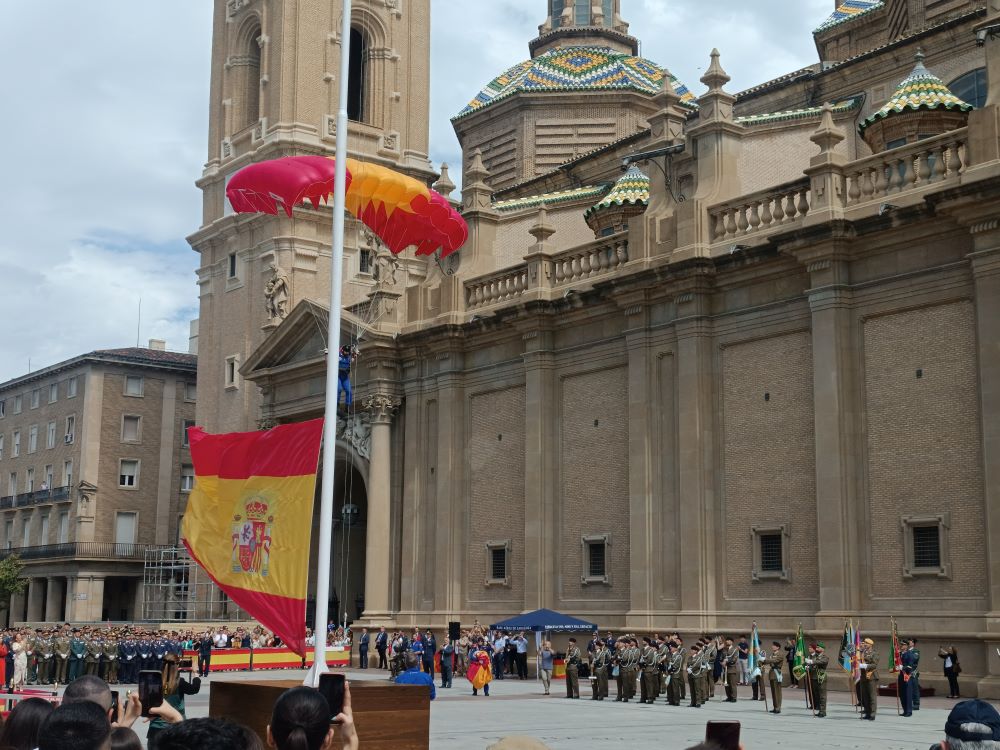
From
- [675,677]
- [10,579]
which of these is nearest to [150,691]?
[675,677]

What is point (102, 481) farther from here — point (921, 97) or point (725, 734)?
point (725, 734)

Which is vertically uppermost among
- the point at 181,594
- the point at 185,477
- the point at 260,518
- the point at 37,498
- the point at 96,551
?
the point at 185,477

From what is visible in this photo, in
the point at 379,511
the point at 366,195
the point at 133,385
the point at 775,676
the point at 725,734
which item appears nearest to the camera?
the point at 725,734

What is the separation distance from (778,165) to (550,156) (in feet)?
70.8

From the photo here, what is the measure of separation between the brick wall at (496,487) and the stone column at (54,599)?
37.6 m

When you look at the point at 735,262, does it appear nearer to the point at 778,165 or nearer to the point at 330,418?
the point at 778,165

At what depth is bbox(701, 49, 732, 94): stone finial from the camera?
109ft

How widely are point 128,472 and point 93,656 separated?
30140 millimetres

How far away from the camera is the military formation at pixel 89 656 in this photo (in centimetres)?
3866

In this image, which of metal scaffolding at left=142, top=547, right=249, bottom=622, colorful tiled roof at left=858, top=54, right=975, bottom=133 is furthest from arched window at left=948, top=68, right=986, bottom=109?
metal scaffolding at left=142, top=547, right=249, bottom=622

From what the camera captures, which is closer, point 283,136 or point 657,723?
point 657,723

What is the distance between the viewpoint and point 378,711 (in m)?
12.0

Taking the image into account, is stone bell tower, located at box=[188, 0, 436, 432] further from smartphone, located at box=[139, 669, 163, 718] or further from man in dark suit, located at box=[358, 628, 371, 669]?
smartphone, located at box=[139, 669, 163, 718]

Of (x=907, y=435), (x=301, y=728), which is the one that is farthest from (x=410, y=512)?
(x=301, y=728)
